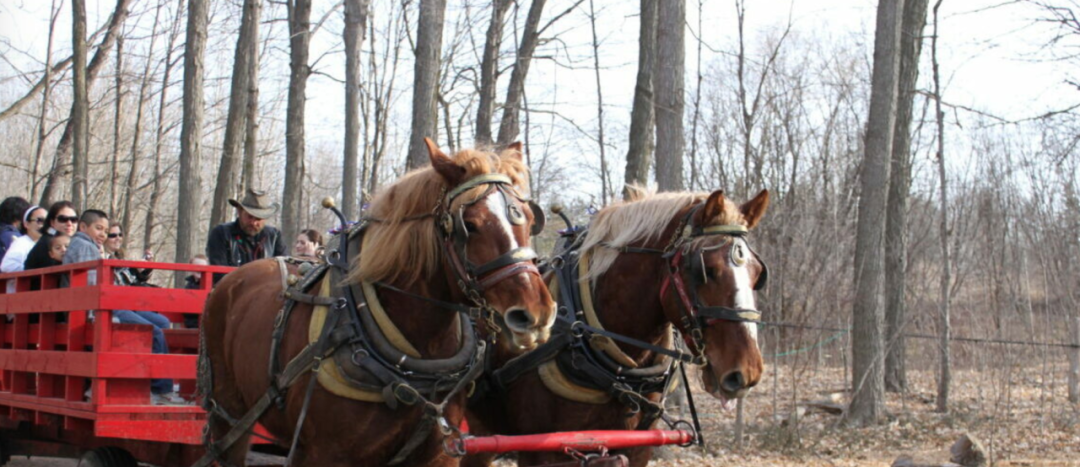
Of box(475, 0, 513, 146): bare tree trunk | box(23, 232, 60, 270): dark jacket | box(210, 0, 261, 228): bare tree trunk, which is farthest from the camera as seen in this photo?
box(475, 0, 513, 146): bare tree trunk

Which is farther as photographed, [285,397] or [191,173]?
[191,173]

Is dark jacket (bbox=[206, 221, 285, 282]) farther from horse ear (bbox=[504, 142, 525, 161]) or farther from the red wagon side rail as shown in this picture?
horse ear (bbox=[504, 142, 525, 161])

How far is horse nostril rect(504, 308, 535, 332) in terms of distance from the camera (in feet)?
11.3

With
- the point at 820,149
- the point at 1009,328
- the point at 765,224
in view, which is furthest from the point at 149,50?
the point at 1009,328

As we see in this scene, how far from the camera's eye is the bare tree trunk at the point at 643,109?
11156mm

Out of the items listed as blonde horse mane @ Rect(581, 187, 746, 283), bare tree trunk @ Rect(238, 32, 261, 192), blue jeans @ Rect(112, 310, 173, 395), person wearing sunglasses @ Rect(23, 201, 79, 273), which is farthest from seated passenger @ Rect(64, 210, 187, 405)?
bare tree trunk @ Rect(238, 32, 261, 192)

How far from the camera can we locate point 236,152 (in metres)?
12.9

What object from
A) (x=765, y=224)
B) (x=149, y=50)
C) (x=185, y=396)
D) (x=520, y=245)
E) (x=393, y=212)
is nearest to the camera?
(x=520, y=245)

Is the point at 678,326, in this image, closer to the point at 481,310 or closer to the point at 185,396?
the point at 481,310

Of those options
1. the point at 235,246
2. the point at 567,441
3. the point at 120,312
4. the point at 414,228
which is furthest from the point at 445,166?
the point at 235,246

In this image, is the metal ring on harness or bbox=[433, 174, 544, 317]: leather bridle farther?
the metal ring on harness

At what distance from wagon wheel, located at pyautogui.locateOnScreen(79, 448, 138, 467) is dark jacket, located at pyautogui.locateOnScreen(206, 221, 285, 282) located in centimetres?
168

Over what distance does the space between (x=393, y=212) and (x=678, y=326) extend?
1.36 meters

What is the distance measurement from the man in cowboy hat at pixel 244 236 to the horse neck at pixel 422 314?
3.22 m
